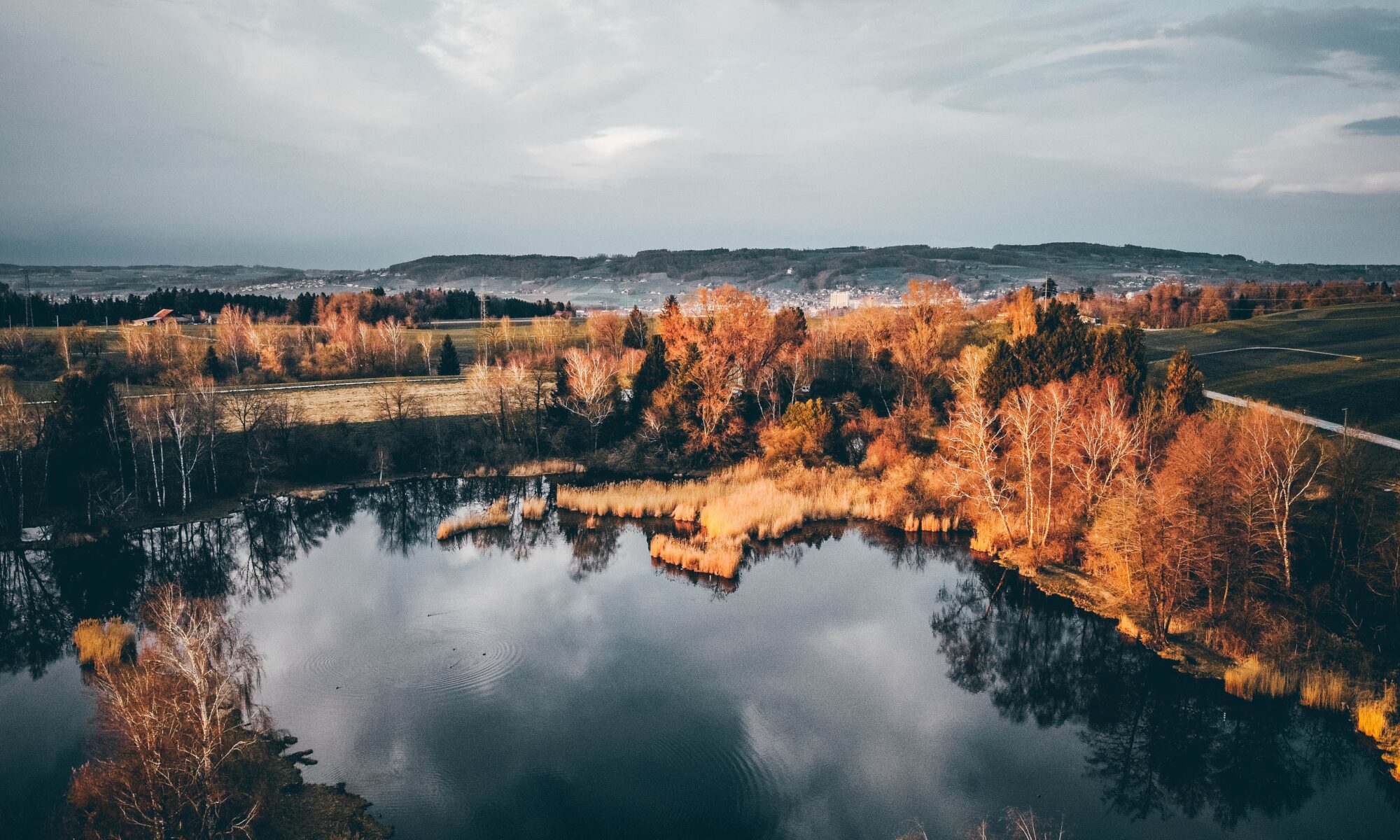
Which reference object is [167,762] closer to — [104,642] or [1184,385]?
[104,642]

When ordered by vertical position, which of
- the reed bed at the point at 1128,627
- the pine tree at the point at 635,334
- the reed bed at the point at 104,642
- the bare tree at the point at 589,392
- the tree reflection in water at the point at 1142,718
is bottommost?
the tree reflection in water at the point at 1142,718

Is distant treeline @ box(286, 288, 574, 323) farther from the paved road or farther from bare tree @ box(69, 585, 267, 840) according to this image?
bare tree @ box(69, 585, 267, 840)

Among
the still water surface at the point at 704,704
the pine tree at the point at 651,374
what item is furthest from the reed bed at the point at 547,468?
the still water surface at the point at 704,704

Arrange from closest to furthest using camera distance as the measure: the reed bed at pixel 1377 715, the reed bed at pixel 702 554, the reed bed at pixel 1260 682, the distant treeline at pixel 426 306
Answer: the reed bed at pixel 1377 715 < the reed bed at pixel 1260 682 < the reed bed at pixel 702 554 < the distant treeline at pixel 426 306

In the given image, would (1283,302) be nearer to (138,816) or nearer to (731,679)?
(731,679)

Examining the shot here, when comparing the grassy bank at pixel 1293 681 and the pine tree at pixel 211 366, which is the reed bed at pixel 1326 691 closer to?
the grassy bank at pixel 1293 681

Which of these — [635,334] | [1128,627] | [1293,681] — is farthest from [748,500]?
[635,334]

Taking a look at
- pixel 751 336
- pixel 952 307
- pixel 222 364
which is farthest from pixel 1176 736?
pixel 222 364
